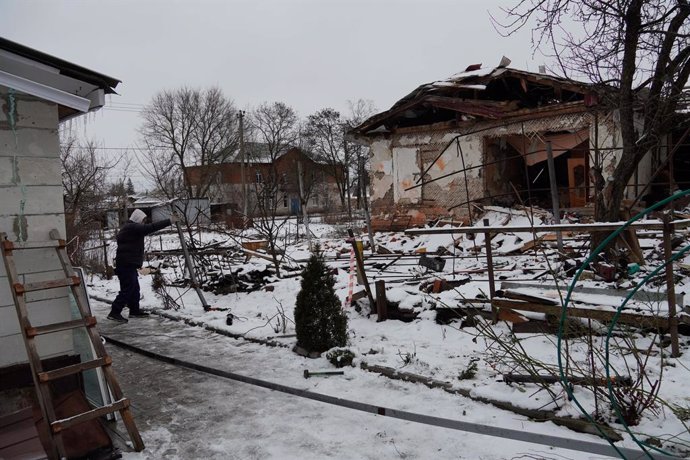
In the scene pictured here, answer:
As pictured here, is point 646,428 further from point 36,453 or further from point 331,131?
point 331,131

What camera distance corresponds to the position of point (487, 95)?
1504 centimetres

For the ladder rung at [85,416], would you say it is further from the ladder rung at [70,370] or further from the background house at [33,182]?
the background house at [33,182]

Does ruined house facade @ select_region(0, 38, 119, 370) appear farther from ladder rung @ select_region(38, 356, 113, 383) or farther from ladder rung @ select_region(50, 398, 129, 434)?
ladder rung @ select_region(50, 398, 129, 434)

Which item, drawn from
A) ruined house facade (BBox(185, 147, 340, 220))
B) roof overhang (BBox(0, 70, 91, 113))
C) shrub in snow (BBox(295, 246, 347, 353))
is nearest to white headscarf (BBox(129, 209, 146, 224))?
shrub in snow (BBox(295, 246, 347, 353))

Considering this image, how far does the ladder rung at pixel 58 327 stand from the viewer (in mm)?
3551

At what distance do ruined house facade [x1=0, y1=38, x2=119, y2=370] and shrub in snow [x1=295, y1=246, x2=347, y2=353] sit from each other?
240 centimetres

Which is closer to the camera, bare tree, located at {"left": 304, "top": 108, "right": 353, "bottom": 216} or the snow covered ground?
the snow covered ground

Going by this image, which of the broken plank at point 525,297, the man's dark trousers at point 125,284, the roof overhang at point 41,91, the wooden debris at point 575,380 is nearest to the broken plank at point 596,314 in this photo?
the broken plank at point 525,297

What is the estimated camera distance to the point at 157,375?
5449 mm

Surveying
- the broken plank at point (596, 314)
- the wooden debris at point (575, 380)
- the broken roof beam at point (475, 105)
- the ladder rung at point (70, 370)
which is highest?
the broken roof beam at point (475, 105)

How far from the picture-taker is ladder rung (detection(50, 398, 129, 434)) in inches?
128

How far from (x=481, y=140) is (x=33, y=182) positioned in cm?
1304

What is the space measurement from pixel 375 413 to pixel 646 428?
6.57ft

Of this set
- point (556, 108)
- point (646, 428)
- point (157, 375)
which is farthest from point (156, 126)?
point (646, 428)
